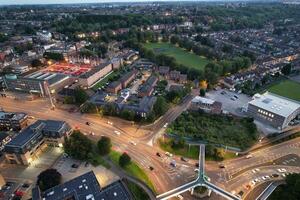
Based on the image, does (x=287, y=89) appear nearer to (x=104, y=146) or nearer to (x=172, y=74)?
(x=172, y=74)

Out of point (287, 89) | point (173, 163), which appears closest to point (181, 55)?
point (287, 89)

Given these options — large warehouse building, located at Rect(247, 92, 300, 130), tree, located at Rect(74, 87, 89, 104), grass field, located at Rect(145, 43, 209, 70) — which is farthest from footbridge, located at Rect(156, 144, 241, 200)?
grass field, located at Rect(145, 43, 209, 70)

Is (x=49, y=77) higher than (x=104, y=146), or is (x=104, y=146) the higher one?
(x=49, y=77)

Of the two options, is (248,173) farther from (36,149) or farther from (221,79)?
(221,79)

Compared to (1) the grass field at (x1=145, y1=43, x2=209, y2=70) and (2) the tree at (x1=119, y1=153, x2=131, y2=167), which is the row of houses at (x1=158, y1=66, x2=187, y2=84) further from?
(2) the tree at (x1=119, y1=153, x2=131, y2=167)

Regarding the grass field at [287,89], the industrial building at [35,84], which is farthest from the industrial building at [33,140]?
the grass field at [287,89]

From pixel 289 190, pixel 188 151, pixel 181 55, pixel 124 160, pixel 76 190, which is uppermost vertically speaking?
pixel 181 55

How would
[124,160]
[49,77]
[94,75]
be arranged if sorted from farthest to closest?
1. [94,75]
2. [49,77]
3. [124,160]
